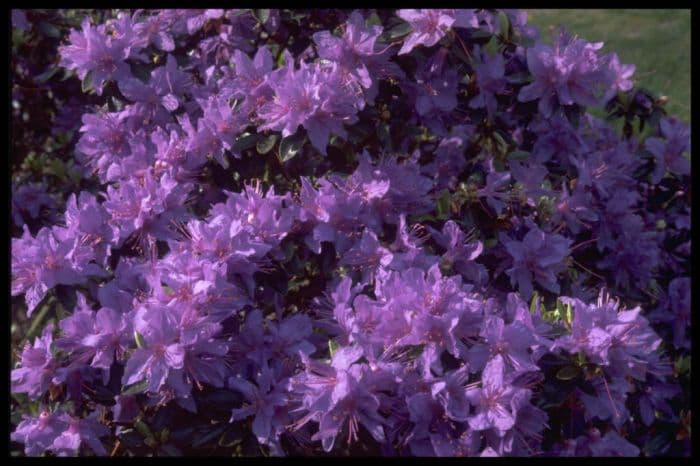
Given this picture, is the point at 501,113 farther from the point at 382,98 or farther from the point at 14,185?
the point at 14,185

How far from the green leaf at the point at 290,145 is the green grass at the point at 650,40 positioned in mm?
2754

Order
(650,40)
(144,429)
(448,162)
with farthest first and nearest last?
(650,40) < (448,162) < (144,429)

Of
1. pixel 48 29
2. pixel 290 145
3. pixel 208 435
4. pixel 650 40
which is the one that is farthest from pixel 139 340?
pixel 650 40

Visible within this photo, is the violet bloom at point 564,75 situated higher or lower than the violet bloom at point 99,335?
higher

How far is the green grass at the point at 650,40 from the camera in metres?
4.39

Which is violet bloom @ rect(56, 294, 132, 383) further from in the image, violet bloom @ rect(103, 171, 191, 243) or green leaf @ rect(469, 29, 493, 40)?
green leaf @ rect(469, 29, 493, 40)

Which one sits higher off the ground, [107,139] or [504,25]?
[504,25]

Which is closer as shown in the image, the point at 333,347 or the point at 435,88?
the point at 333,347

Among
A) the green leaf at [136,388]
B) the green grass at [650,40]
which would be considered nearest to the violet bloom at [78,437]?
the green leaf at [136,388]

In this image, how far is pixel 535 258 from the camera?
6.98 ft

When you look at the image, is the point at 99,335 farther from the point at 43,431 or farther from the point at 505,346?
the point at 505,346

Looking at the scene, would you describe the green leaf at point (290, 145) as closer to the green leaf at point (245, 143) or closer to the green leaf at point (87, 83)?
the green leaf at point (245, 143)

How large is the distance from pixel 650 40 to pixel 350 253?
11.6ft

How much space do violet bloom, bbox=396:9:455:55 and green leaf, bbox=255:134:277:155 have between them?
0.44 m
